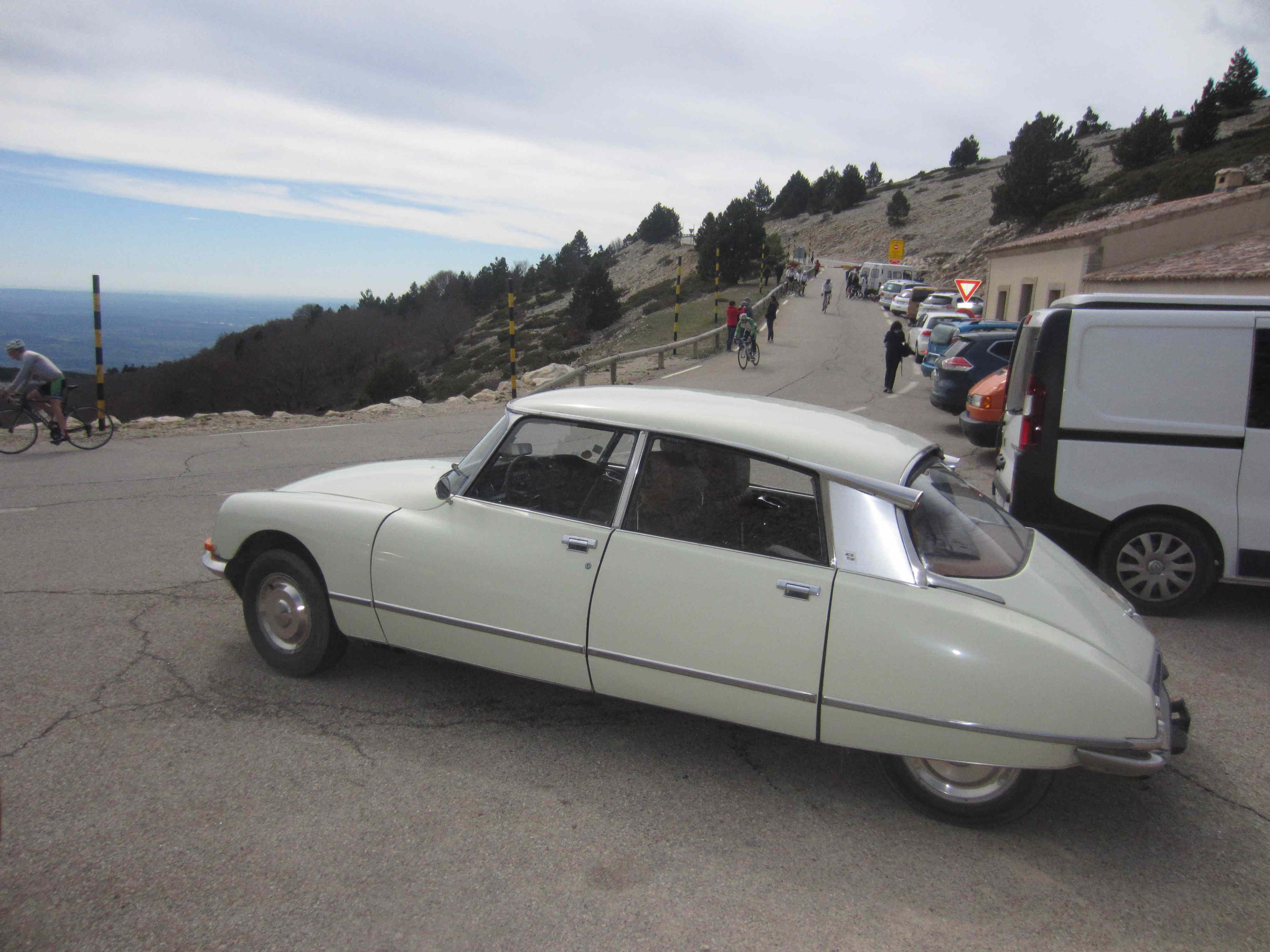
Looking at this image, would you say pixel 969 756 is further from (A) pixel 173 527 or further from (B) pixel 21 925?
(A) pixel 173 527

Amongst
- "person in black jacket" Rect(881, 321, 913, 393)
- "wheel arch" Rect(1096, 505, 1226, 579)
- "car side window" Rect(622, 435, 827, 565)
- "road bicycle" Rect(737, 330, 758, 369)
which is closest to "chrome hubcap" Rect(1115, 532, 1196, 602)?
"wheel arch" Rect(1096, 505, 1226, 579)

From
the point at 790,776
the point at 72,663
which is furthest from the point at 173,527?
the point at 790,776

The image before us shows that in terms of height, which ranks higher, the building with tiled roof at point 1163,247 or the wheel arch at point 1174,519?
the building with tiled roof at point 1163,247

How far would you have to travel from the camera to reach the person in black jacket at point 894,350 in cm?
1862

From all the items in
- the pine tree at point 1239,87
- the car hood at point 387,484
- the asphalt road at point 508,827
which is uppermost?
the pine tree at point 1239,87

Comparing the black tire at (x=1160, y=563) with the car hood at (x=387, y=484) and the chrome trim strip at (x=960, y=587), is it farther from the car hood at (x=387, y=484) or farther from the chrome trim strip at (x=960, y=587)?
the car hood at (x=387, y=484)

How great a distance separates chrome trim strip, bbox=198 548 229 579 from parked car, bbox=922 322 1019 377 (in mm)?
14264

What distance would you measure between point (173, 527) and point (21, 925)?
5.21 meters

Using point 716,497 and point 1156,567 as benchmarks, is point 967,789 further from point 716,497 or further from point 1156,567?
point 1156,567

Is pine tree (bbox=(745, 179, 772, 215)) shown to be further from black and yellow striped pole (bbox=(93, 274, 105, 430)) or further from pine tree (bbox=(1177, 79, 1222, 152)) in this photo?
black and yellow striped pole (bbox=(93, 274, 105, 430))

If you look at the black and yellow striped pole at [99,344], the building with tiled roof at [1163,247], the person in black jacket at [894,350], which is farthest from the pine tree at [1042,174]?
the black and yellow striped pole at [99,344]

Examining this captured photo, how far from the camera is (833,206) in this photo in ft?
360

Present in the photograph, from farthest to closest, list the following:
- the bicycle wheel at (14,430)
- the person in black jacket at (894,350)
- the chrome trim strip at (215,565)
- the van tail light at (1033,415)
Result: the person in black jacket at (894,350)
the bicycle wheel at (14,430)
the van tail light at (1033,415)
the chrome trim strip at (215,565)

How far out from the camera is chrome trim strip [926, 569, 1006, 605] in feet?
9.82
